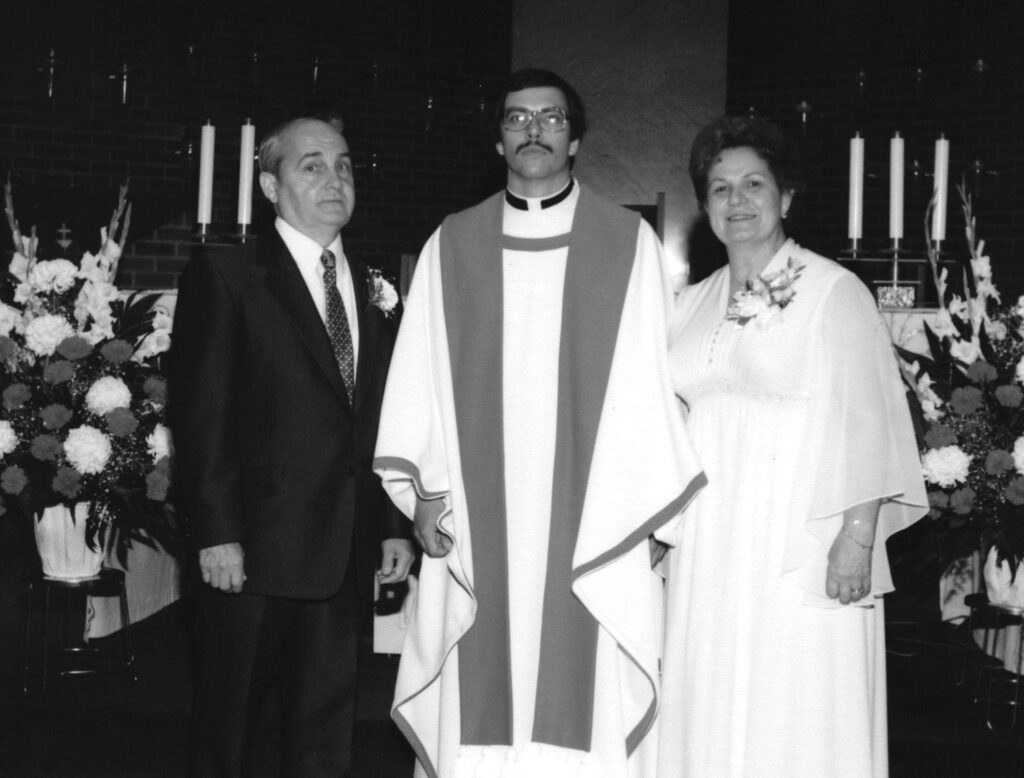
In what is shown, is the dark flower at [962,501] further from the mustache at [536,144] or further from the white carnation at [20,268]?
the white carnation at [20,268]

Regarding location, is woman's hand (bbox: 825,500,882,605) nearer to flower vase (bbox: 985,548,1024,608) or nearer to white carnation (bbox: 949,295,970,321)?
flower vase (bbox: 985,548,1024,608)

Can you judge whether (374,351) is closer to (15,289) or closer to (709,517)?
(709,517)

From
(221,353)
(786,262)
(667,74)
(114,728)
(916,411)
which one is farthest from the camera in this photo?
(667,74)

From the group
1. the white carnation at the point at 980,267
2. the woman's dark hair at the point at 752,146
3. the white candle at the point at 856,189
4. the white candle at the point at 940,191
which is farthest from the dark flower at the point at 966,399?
the woman's dark hair at the point at 752,146

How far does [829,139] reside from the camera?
315 inches

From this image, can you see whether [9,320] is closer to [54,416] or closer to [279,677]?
[54,416]

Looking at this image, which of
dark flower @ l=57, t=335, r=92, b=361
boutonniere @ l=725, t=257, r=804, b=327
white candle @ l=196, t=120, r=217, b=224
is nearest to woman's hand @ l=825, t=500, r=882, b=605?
boutonniere @ l=725, t=257, r=804, b=327

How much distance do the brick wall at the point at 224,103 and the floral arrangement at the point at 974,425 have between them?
4209mm

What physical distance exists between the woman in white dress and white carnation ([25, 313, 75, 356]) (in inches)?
90.9

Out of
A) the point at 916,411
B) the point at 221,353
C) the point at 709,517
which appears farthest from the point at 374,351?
the point at 916,411

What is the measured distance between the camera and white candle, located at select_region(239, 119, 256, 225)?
4.71 meters

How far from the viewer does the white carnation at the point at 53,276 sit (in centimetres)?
442

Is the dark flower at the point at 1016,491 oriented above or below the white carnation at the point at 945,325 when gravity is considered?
below

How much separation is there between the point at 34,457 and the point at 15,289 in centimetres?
66
